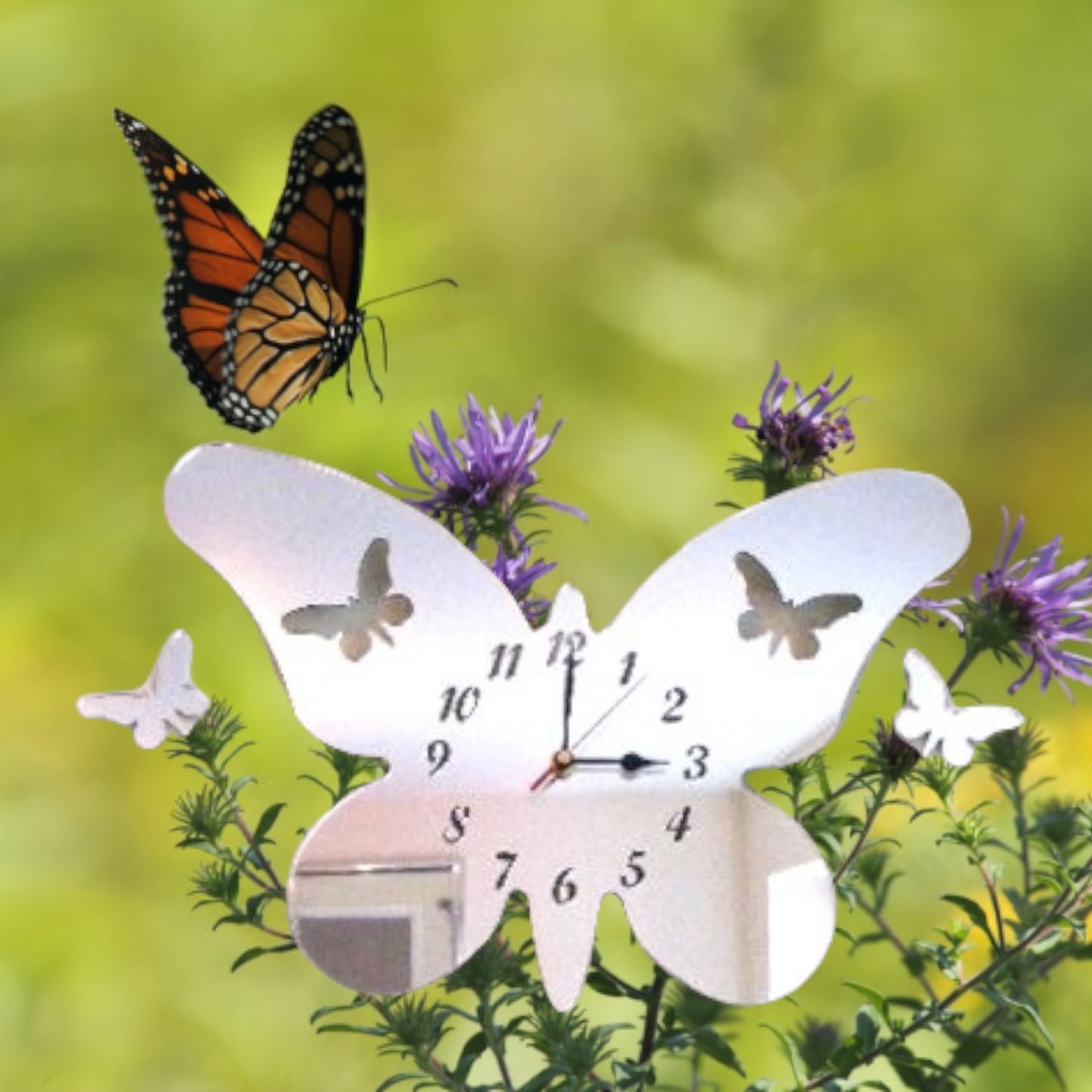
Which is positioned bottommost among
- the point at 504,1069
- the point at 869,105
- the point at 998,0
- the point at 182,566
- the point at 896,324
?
the point at 504,1069

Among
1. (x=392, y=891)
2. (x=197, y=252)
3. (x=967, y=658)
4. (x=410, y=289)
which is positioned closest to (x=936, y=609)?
(x=967, y=658)

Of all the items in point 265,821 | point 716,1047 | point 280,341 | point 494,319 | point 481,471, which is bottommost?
point 716,1047

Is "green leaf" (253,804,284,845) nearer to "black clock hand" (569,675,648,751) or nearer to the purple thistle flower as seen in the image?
"black clock hand" (569,675,648,751)

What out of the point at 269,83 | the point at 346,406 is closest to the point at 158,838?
the point at 346,406

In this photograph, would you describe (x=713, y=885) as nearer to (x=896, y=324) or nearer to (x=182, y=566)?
(x=182, y=566)

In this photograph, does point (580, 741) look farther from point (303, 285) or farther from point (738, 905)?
point (303, 285)

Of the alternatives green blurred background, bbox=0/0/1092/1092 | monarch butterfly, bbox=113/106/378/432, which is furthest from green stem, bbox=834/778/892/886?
green blurred background, bbox=0/0/1092/1092

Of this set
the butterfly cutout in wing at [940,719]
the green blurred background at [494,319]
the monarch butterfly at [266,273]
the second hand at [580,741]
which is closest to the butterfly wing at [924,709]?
the butterfly cutout in wing at [940,719]
